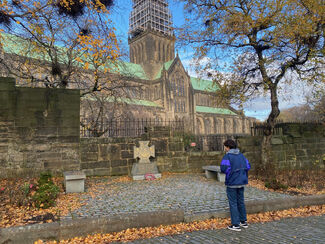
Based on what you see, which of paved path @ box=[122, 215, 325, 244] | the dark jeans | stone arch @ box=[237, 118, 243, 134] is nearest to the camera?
paved path @ box=[122, 215, 325, 244]

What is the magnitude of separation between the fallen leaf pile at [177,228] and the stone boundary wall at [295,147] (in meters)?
5.36

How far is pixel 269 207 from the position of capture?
17.9 ft

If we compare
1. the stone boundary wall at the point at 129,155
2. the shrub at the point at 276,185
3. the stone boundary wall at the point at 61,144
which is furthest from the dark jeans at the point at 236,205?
the stone boundary wall at the point at 61,144

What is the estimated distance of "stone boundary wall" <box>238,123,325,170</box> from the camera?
11.1m

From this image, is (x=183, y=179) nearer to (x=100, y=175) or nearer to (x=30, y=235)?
(x=100, y=175)

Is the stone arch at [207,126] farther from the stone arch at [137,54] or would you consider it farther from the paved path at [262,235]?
the paved path at [262,235]

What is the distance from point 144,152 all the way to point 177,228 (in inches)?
214

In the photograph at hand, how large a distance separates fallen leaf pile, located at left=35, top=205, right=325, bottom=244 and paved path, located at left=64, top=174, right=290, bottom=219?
12.9 inches

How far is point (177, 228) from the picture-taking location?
4332 millimetres

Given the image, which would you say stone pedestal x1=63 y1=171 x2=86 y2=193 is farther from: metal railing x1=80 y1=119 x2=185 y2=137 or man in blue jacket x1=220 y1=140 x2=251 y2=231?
man in blue jacket x1=220 y1=140 x2=251 y2=231

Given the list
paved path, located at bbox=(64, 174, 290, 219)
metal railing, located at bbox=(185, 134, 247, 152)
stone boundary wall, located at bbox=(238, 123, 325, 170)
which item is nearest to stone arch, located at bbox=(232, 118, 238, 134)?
→ metal railing, located at bbox=(185, 134, 247, 152)

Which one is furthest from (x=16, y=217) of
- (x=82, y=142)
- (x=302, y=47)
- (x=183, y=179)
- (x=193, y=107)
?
(x=193, y=107)

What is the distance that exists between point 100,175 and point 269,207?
6203 mm

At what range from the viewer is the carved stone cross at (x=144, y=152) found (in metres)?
9.54
